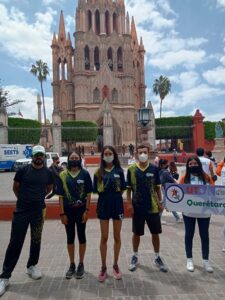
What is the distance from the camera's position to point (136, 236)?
4656 mm

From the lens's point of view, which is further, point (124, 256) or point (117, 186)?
point (124, 256)

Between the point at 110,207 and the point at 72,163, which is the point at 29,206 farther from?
the point at 110,207

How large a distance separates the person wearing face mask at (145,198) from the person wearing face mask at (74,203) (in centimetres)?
75

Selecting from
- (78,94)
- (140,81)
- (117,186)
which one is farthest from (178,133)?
(117,186)

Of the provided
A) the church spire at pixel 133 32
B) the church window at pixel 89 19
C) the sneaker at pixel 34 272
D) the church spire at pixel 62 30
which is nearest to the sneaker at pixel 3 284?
the sneaker at pixel 34 272

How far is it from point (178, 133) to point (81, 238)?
1294 inches

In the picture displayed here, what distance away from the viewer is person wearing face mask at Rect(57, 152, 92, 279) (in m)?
4.28

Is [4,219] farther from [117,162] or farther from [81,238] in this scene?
[117,162]

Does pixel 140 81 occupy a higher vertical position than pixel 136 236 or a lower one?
higher

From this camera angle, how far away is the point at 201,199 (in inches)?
185

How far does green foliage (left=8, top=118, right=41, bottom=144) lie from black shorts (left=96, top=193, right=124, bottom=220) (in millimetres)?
28536

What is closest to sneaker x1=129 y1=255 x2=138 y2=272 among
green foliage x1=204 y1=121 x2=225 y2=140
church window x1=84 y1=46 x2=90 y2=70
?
green foliage x1=204 y1=121 x2=225 y2=140

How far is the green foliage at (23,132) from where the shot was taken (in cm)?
3122

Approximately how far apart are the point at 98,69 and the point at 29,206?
50417 millimetres
